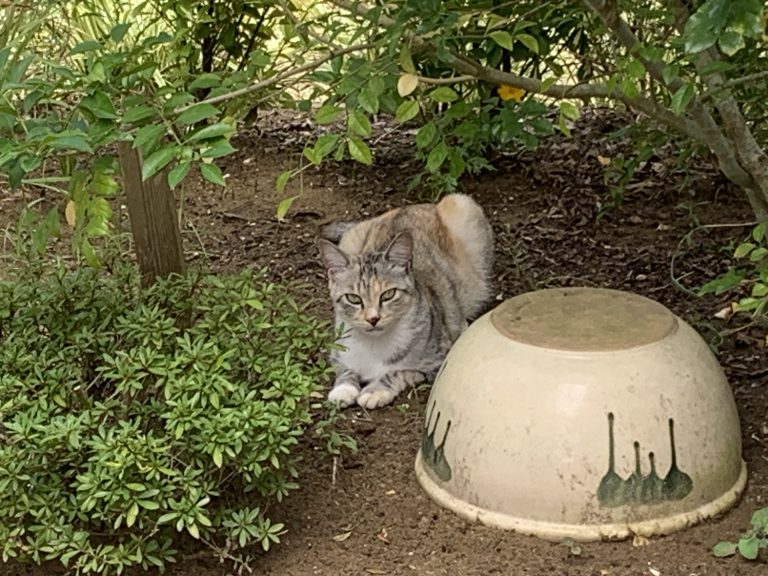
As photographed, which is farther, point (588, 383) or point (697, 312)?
point (697, 312)

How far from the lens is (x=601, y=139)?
6.34m

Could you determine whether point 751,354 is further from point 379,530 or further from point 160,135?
point 160,135

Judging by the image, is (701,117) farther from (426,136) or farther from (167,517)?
(167,517)

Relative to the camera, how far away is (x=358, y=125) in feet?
8.73

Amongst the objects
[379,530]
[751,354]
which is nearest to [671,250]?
[751,354]

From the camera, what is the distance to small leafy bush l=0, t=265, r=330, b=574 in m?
2.72

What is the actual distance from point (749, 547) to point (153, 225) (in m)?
2.16

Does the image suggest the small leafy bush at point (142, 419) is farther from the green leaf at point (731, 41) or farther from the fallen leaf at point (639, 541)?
the green leaf at point (731, 41)

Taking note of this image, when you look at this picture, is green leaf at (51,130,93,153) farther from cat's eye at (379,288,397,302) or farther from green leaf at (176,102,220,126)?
cat's eye at (379,288,397,302)

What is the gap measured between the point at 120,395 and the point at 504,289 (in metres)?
2.22

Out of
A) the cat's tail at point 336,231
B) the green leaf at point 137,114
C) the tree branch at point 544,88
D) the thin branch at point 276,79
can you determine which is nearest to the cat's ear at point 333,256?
the cat's tail at point 336,231

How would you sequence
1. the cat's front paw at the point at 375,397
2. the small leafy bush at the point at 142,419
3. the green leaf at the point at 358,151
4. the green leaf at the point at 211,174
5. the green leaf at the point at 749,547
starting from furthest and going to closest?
the cat's front paw at the point at 375,397, the green leaf at the point at 749,547, the small leafy bush at the point at 142,419, the green leaf at the point at 358,151, the green leaf at the point at 211,174

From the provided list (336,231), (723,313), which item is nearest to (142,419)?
(336,231)

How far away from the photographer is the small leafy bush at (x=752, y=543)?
9.52ft
